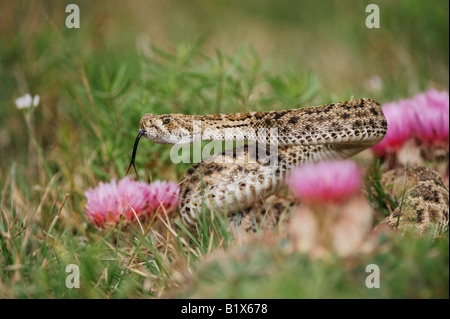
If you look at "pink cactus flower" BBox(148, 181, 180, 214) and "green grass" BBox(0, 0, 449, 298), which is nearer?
"green grass" BBox(0, 0, 449, 298)

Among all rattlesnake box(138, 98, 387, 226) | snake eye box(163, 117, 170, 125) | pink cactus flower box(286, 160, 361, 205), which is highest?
snake eye box(163, 117, 170, 125)

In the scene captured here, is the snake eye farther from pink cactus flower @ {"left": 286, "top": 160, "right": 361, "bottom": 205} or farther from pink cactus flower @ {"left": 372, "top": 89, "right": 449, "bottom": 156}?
pink cactus flower @ {"left": 286, "top": 160, "right": 361, "bottom": 205}

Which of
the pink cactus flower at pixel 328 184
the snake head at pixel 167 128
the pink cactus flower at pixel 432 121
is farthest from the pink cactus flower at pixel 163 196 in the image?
the pink cactus flower at pixel 432 121

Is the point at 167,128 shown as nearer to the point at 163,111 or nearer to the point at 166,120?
the point at 166,120

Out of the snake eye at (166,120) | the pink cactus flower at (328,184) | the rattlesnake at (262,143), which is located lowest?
the pink cactus flower at (328,184)

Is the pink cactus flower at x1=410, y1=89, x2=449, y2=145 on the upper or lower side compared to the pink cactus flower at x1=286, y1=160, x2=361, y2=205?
upper

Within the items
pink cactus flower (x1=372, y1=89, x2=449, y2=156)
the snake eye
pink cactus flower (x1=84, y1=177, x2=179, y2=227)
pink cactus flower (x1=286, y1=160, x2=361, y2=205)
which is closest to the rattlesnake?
the snake eye

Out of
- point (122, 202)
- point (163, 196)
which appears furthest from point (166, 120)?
point (122, 202)

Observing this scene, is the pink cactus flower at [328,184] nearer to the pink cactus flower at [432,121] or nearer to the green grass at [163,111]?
the green grass at [163,111]
